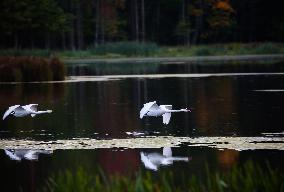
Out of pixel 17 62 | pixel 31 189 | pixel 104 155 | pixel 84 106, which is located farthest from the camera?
pixel 17 62

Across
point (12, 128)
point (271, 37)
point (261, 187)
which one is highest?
point (261, 187)

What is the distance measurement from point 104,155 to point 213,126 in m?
5.02

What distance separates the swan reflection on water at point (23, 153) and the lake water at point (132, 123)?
0.09 metres

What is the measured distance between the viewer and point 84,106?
2684 cm

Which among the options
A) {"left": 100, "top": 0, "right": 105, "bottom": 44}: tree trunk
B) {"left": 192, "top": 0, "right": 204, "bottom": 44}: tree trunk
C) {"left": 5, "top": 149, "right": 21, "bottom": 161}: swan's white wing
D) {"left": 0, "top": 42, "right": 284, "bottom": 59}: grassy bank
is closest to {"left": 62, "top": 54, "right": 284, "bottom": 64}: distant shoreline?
{"left": 0, "top": 42, "right": 284, "bottom": 59}: grassy bank

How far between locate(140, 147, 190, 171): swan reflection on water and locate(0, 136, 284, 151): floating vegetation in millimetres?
1126

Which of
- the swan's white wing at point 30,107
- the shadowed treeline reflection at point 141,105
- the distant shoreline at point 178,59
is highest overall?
the swan's white wing at point 30,107

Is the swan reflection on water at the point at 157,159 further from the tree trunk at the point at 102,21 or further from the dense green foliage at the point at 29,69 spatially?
the tree trunk at the point at 102,21

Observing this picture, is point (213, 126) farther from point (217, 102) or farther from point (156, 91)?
point (156, 91)

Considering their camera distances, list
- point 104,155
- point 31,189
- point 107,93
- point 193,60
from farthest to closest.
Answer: point 193,60 → point 107,93 → point 104,155 → point 31,189

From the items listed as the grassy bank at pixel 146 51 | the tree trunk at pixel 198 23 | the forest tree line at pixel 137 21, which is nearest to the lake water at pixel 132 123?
the grassy bank at pixel 146 51

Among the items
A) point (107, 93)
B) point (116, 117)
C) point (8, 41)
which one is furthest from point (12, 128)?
point (8, 41)

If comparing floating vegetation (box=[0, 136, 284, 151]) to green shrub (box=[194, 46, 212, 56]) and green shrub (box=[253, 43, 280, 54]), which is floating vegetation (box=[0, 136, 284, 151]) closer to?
green shrub (box=[253, 43, 280, 54])

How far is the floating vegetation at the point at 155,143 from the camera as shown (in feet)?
55.2
